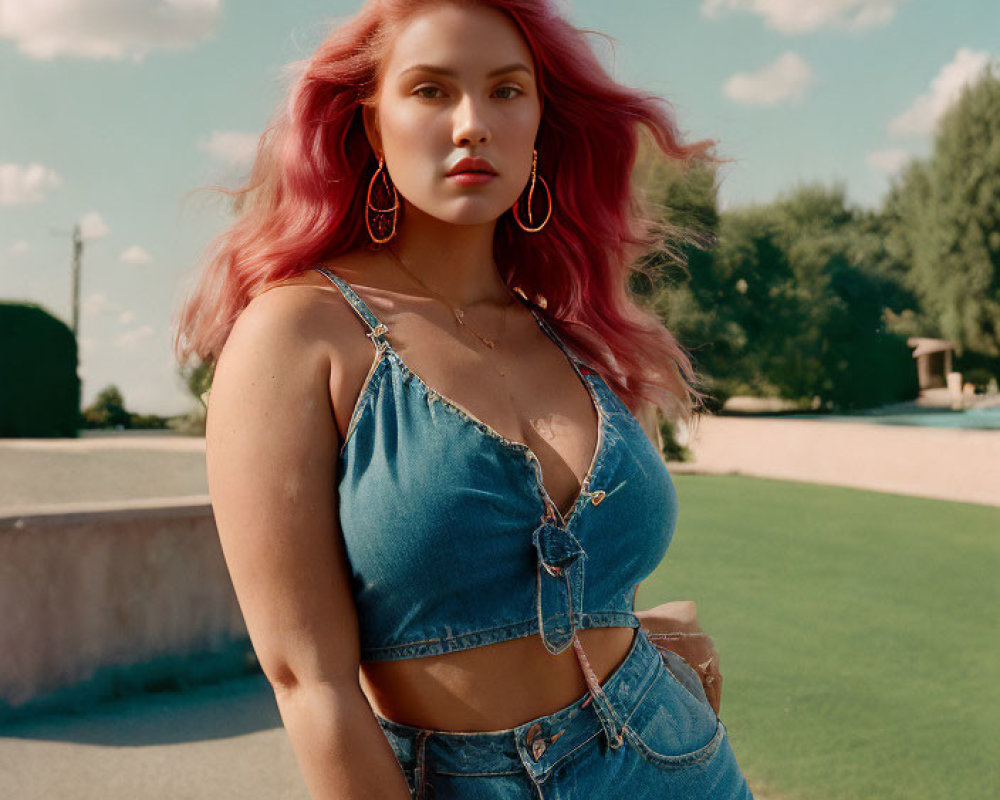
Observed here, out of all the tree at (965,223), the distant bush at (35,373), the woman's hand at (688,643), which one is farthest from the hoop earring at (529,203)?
the tree at (965,223)

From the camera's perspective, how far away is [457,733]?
1.32 meters

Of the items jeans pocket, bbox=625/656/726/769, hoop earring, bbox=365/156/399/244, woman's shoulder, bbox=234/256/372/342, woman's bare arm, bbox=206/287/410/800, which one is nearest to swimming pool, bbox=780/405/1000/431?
jeans pocket, bbox=625/656/726/769

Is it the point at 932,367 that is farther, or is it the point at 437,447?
the point at 932,367

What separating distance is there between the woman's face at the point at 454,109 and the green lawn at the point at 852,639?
305 centimetres

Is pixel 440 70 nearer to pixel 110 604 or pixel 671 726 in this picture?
pixel 671 726

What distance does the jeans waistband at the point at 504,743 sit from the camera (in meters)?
1.31

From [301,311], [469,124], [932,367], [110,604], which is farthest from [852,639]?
[932,367]

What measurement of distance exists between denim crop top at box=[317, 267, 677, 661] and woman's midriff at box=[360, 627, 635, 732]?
20 millimetres

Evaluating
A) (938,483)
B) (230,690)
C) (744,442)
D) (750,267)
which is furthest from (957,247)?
(230,690)

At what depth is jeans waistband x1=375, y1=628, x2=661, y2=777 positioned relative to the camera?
131cm

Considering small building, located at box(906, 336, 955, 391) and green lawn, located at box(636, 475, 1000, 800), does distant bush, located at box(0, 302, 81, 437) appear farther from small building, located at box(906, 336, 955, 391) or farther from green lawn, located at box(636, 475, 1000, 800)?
small building, located at box(906, 336, 955, 391)

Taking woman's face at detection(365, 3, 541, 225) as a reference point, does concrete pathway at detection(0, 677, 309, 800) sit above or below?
below

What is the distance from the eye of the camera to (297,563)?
1.21m

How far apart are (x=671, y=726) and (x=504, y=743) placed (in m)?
0.29
